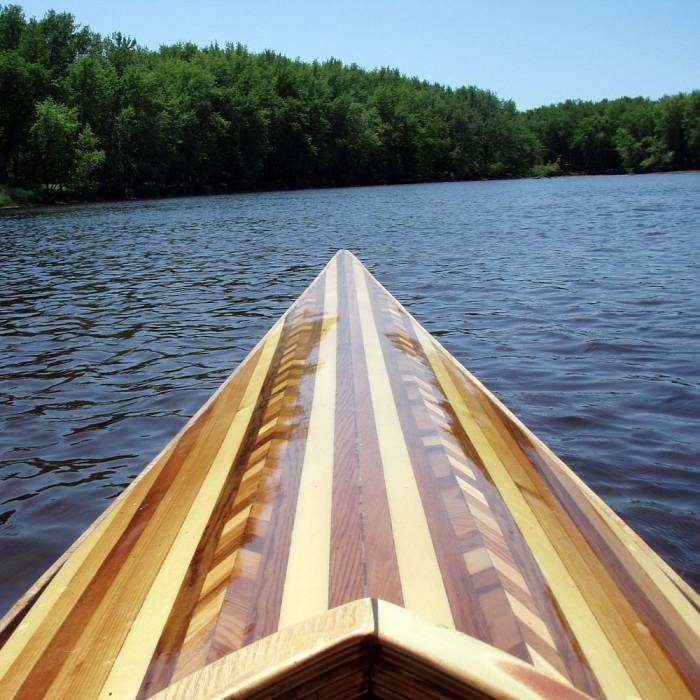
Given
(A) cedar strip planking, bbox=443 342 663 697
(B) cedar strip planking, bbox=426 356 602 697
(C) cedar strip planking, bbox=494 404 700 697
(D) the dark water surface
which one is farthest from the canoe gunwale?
(D) the dark water surface

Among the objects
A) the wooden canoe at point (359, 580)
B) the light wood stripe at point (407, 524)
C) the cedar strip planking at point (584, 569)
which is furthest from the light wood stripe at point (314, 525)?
the cedar strip planking at point (584, 569)

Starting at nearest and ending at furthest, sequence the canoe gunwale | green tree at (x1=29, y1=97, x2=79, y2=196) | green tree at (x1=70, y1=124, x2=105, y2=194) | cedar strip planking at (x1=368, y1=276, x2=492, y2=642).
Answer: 1. the canoe gunwale
2. cedar strip planking at (x1=368, y1=276, x2=492, y2=642)
3. green tree at (x1=29, y1=97, x2=79, y2=196)
4. green tree at (x1=70, y1=124, x2=105, y2=194)

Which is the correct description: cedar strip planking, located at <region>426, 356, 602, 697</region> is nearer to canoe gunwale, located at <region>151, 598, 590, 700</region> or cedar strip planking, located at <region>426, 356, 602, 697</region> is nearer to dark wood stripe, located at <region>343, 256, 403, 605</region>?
dark wood stripe, located at <region>343, 256, 403, 605</region>

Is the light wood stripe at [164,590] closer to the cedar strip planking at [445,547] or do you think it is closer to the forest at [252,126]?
the cedar strip planking at [445,547]

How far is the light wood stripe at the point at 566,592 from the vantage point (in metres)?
1.62

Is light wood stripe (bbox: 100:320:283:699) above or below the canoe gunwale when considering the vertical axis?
below

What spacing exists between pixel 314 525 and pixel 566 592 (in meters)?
0.66

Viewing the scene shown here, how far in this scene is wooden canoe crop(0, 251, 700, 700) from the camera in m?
1.08

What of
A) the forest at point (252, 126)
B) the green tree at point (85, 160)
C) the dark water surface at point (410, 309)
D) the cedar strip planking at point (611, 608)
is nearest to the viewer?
the cedar strip planking at point (611, 608)

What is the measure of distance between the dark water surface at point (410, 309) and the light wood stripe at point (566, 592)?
4.30ft

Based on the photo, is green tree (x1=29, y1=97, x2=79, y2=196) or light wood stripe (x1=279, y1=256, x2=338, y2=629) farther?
green tree (x1=29, y1=97, x2=79, y2=196)

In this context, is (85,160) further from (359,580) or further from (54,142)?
(359,580)

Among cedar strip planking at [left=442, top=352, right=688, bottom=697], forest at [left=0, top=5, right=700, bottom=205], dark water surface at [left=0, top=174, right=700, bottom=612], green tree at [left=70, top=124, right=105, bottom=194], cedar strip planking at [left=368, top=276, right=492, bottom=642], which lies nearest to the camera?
cedar strip planking at [left=368, top=276, right=492, bottom=642]

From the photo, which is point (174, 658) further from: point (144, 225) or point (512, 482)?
point (144, 225)
